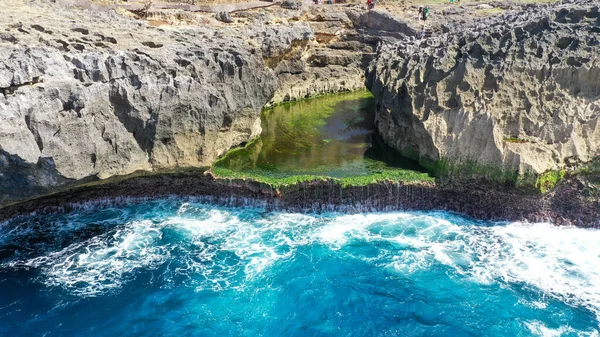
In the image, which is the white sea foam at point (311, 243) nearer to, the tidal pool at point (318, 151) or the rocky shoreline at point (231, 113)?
the rocky shoreline at point (231, 113)

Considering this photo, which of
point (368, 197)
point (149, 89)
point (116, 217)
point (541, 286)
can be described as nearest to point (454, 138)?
point (368, 197)

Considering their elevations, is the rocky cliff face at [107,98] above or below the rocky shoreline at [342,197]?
above

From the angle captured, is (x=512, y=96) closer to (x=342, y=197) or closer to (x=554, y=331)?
(x=342, y=197)

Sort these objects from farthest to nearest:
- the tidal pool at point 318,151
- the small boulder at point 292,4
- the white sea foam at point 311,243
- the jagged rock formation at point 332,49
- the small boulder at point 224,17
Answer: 1. the small boulder at point 292,4
2. the jagged rock formation at point 332,49
3. the small boulder at point 224,17
4. the tidal pool at point 318,151
5. the white sea foam at point 311,243

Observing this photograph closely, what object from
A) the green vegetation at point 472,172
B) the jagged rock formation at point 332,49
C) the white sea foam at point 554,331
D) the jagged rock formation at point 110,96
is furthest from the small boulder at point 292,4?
the white sea foam at point 554,331

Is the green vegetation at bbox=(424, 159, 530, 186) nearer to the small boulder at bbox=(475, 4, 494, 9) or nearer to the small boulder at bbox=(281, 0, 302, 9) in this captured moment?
the small boulder at bbox=(281, 0, 302, 9)

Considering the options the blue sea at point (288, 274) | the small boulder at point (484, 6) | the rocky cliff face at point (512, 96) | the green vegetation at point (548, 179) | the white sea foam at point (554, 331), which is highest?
the small boulder at point (484, 6)

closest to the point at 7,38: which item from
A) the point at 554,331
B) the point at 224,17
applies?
the point at 224,17

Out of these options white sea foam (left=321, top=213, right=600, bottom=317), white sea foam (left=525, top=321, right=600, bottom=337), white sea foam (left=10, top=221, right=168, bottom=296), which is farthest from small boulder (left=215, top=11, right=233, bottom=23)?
white sea foam (left=525, top=321, right=600, bottom=337)
